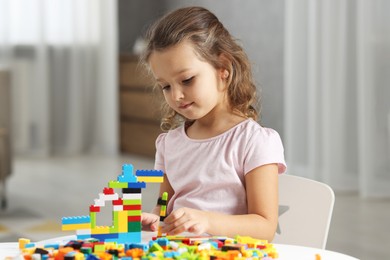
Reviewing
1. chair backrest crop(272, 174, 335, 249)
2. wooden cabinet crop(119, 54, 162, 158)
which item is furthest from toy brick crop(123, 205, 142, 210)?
wooden cabinet crop(119, 54, 162, 158)

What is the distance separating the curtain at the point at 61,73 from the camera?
5.93 meters

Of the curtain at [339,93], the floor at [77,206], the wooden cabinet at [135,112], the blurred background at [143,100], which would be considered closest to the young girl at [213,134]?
the blurred background at [143,100]

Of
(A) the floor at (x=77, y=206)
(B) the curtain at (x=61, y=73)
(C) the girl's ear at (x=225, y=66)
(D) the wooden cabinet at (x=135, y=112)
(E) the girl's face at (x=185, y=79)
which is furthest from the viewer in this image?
(B) the curtain at (x=61, y=73)

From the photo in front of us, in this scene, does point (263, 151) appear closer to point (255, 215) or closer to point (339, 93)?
point (255, 215)

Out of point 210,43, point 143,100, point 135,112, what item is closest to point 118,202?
point 210,43

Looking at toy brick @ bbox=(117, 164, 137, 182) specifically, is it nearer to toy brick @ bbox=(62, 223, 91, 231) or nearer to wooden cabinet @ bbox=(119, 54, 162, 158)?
toy brick @ bbox=(62, 223, 91, 231)

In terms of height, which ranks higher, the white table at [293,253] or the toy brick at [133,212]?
the toy brick at [133,212]

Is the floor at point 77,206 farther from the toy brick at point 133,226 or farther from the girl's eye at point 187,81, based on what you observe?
the toy brick at point 133,226

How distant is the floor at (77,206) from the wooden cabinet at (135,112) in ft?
0.87

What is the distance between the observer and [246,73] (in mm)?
1445

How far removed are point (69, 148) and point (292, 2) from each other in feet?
8.45

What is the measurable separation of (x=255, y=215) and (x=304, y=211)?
0.16m

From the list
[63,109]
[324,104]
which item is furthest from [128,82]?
[324,104]

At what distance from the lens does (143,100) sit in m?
5.82
